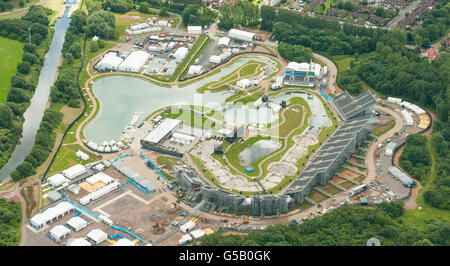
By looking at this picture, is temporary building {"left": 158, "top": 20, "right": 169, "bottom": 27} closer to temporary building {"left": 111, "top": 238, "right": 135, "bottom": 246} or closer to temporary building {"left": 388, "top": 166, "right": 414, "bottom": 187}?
temporary building {"left": 388, "top": 166, "right": 414, "bottom": 187}

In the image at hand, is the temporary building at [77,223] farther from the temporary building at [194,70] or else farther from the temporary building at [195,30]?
the temporary building at [195,30]

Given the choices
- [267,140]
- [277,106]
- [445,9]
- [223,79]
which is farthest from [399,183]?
[445,9]

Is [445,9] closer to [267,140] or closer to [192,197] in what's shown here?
[267,140]

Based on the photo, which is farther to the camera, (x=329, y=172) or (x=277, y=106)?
(x=277, y=106)

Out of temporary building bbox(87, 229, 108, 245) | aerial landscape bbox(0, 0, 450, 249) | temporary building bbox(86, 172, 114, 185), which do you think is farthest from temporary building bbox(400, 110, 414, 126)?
temporary building bbox(87, 229, 108, 245)

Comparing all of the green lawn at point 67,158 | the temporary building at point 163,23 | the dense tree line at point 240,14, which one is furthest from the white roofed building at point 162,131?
the temporary building at point 163,23
